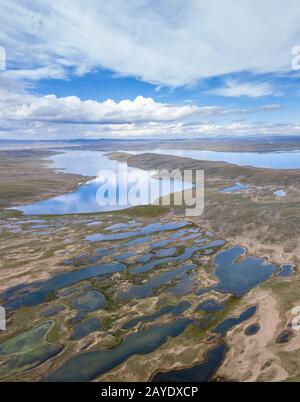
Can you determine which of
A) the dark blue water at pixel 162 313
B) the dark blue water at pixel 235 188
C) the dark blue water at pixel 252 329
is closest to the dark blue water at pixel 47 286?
the dark blue water at pixel 162 313

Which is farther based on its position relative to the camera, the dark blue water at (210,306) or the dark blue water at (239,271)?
the dark blue water at (239,271)

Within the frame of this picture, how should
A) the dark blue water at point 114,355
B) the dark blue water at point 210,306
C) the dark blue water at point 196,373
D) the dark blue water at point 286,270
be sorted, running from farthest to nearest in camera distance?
the dark blue water at point 286,270, the dark blue water at point 210,306, the dark blue water at point 114,355, the dark blue water at point 196,373

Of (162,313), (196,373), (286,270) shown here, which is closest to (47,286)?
(162,313)

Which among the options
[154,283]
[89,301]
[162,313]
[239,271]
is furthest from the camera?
[239,271]

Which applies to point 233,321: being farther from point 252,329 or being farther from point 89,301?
point 89,301

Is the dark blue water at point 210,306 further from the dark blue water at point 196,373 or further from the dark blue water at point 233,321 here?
the dark blue water at point 196,373

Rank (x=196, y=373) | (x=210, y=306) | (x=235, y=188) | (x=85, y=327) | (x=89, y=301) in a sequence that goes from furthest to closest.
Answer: (x=235, y=188), (x=89, y=301), (x=210, y=306), (x=85, y=327), (x=196, y=373)

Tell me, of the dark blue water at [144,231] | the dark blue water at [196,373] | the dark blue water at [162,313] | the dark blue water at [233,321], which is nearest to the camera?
the dark blue water at [196,373]

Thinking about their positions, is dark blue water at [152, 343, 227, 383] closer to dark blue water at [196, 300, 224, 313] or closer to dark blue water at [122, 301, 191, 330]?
dark blue water at [122, 301, 191, 330]

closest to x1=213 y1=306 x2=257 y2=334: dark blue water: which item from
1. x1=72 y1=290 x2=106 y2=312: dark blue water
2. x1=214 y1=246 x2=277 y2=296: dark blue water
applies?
x1=214 y1=246 x2=277 y2=296: dark blue water

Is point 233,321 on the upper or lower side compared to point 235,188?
lower
